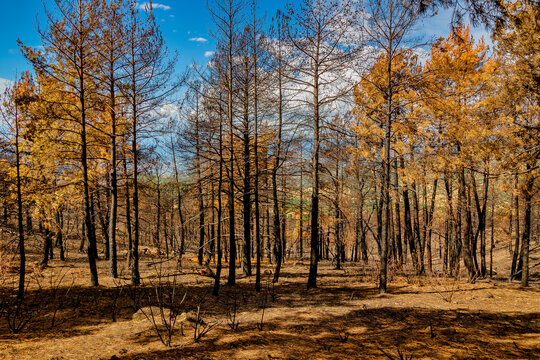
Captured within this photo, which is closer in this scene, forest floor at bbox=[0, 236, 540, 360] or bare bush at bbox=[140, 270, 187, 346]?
forest floor at bbox=[0, 236, 540, 360]

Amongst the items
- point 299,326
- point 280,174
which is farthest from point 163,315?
point 280,174

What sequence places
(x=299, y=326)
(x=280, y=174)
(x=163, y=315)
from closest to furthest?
(x=163, y=315) < (x=299, y=326) < (x=280, y=174)

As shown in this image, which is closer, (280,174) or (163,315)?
(163,315)

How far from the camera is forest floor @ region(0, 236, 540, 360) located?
15.7ft

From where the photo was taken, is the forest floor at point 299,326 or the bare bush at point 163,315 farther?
the bare bush at point 163,315

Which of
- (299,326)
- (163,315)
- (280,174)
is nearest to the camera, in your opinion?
(163,315)

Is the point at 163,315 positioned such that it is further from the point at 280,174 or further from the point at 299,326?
the point at 280,174

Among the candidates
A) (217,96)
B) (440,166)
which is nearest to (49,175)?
(217,96)

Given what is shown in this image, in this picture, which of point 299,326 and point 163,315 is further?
point 299,326

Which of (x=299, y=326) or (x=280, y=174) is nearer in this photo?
(x=299, y=326)

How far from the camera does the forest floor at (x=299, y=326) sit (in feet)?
15.7

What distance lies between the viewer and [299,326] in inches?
256

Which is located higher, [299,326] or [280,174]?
[280,174]

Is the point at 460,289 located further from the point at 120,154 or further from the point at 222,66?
the point at 120,154
